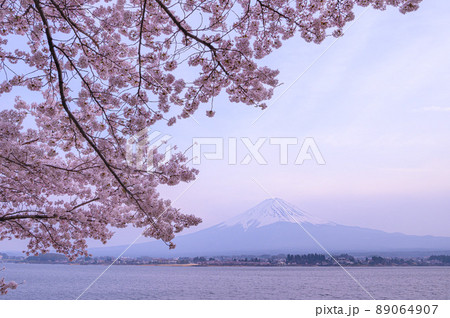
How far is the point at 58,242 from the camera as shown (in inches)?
316

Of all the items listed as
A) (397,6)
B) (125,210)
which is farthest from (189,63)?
(125,210)

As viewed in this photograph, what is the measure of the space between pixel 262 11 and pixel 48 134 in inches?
146

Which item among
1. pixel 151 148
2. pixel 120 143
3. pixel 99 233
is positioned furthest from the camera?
pixel 99 233

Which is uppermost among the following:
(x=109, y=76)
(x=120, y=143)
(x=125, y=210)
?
(x=109, y=76)

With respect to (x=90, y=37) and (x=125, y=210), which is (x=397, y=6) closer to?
(x=90, y=37)

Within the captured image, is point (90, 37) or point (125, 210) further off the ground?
point (90, 37)

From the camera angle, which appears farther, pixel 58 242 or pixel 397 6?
pixel 58 242

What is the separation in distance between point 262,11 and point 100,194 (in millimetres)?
4546
